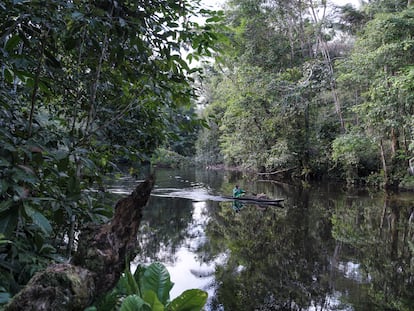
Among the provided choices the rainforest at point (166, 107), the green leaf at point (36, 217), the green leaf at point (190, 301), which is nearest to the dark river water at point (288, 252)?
the rainforest at point (166, 107)

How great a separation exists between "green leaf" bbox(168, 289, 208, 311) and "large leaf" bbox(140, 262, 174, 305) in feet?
0.86

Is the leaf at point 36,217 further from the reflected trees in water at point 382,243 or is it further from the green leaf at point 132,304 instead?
the reflected trees in water at point 382,243

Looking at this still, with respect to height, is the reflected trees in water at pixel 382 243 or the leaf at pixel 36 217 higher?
the leaf at pixel 36 217

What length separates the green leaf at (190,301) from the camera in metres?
2.12

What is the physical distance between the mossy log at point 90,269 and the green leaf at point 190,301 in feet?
1.75

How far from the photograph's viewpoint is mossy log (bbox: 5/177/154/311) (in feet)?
4.22

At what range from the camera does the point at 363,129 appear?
16.5 meters

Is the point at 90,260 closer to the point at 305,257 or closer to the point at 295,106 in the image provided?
the point at 305,257

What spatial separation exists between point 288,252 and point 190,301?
5666 mm

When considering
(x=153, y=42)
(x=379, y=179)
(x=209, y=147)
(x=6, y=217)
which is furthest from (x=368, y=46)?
(x=209, y=147)

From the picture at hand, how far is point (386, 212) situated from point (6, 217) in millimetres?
11979

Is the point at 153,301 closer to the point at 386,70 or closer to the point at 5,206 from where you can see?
the point at 5,206

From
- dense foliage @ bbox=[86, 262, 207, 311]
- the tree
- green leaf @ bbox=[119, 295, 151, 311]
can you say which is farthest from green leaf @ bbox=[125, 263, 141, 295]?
the tree

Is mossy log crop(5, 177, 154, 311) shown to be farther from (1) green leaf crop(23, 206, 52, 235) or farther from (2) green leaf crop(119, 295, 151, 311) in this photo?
(1) green leaf crop(23, 206, 52, 235)
